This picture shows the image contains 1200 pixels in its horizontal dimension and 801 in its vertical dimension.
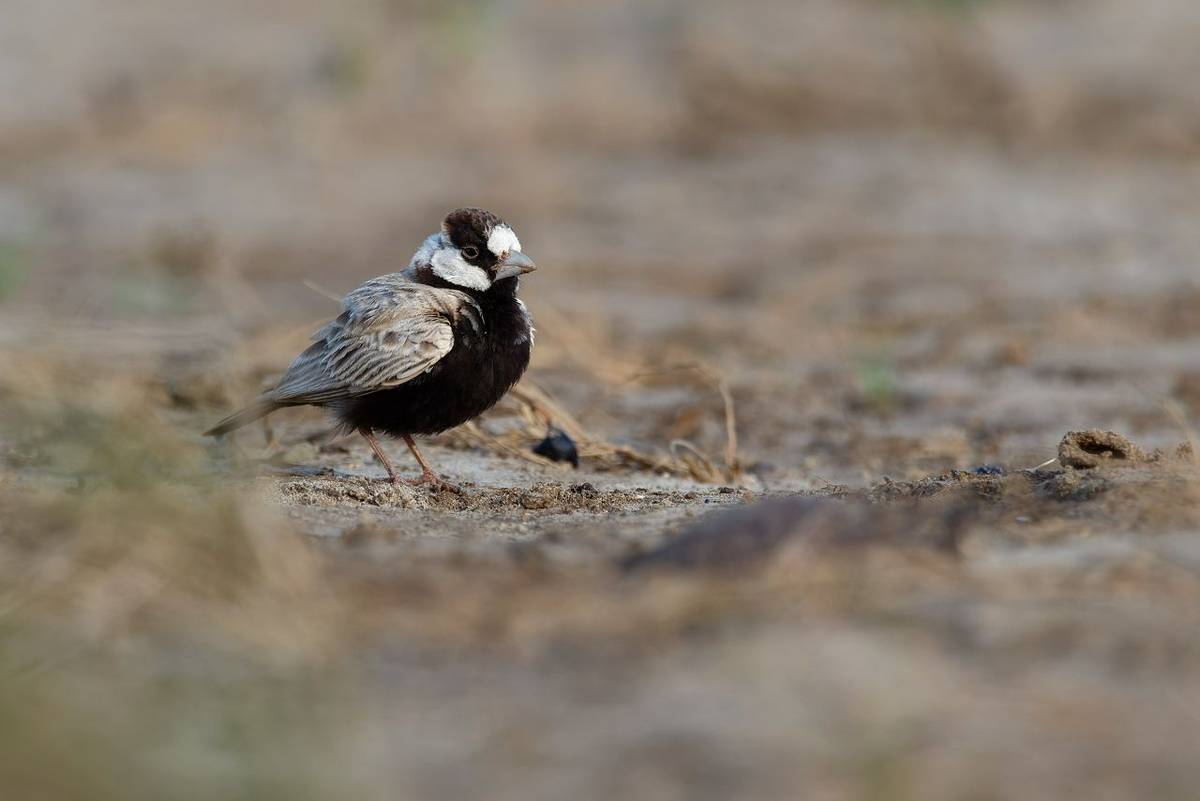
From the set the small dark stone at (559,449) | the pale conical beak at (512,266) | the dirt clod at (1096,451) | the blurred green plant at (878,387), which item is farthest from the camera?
the blurred green plant at (878,387)

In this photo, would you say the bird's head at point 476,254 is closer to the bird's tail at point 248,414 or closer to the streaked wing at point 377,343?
the streaked wing at point 377,343

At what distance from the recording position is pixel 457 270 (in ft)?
21.1

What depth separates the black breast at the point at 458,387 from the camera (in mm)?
5965

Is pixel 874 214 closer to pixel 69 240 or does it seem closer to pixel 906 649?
pixel 69 240

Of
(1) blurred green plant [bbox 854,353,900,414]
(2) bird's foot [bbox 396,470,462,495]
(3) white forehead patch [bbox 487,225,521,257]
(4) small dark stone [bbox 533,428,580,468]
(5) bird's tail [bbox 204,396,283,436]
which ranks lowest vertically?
(1) blurred green plant [bbox 854,353,900,414]

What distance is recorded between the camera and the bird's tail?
6312mm

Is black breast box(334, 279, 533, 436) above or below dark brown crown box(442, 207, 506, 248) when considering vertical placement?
below

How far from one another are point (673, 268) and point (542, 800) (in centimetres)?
1014

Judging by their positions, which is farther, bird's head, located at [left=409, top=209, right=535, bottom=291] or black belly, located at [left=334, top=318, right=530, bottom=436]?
bird's head, located at [left=409, top=209, right=535, bottom=291]

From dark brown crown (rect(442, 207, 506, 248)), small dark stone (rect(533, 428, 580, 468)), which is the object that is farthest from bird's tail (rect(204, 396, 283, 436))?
small dark stone (rect(533, 428, 580, 468))

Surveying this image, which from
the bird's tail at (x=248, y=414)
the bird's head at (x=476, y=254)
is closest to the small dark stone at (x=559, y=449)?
the bird's head at (x=476, y=254)

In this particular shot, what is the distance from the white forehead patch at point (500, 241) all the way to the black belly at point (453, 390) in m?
0.40

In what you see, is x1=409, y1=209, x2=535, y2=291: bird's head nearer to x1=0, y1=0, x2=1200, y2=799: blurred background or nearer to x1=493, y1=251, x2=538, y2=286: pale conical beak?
x1=493, y1=251, x2=538, y2=286: pale conical beak

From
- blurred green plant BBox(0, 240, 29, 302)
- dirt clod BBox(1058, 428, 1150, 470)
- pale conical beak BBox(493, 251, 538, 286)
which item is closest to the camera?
dirt clod BBox(1058, 428, 1150, 470)
